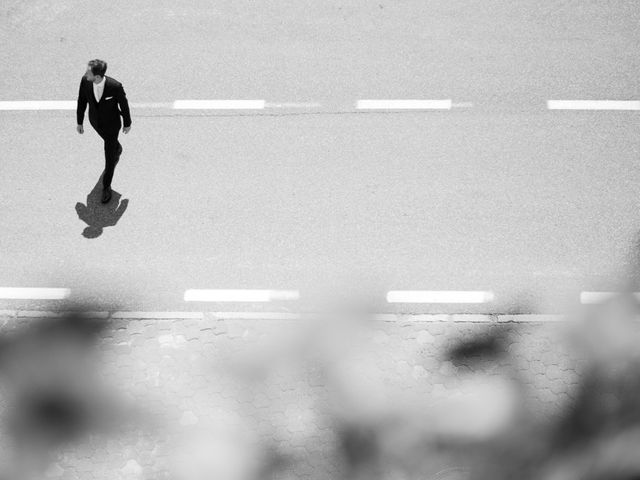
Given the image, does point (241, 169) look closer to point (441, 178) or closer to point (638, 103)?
point (441, 178)

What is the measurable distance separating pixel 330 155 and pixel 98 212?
8.72 feet

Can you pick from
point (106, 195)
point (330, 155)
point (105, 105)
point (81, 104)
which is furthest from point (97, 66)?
point (330, 155)

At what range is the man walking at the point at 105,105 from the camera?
721cm

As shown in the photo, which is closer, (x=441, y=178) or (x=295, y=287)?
(x=295, y=287)

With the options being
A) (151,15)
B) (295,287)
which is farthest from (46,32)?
(295,287)

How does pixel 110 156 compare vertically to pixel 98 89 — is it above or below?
below

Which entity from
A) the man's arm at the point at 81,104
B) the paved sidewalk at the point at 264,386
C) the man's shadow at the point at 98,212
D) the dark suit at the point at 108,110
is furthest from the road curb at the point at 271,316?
the man's arm at the point at 81,104

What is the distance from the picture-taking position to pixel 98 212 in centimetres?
811

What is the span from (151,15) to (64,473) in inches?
247

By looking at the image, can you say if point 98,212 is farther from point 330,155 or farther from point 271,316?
point 330,155

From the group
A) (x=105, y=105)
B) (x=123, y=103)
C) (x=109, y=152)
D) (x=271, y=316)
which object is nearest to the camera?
(x=271, y=316)

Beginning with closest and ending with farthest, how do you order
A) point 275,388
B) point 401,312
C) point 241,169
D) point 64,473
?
1. point 64,473
2. point 275,388
3. point 401,312
4. point 241,169

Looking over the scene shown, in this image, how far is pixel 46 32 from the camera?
9.93 metres

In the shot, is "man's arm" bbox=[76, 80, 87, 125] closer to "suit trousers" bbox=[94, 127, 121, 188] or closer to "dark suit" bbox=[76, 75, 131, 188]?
"dark suit" bbox=[76, 75, 131, 188]
